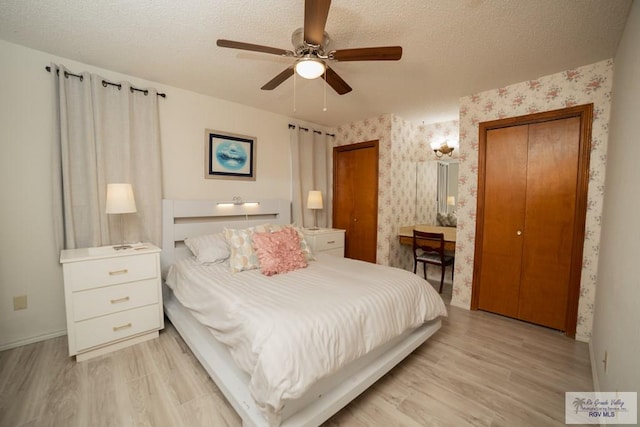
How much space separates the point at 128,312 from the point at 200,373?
85cm

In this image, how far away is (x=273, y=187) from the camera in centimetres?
370

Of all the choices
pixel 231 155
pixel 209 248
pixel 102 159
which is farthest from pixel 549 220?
pixel 102 159

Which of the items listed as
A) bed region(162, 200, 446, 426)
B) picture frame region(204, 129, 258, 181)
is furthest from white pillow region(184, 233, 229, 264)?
picture frame region(204, 129, 258, 181)

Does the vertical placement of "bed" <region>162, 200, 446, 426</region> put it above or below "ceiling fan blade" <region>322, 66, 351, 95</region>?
below

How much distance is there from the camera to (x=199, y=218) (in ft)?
9.84

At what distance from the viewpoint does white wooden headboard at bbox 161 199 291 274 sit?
8.91 feet

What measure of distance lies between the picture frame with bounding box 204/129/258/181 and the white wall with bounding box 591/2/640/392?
333 centimetres

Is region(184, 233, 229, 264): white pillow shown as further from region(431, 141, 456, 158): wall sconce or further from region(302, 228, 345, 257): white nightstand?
region(431, 141, 456, 158): wall sconce

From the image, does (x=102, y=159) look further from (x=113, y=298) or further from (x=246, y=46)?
(x=246, y=46)

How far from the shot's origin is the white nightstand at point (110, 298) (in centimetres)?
189

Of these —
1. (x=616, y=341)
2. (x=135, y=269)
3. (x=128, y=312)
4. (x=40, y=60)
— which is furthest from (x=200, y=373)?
(x=40, y=60)

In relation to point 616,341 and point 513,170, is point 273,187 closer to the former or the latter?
point 513,170

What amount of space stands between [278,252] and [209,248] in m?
0.73

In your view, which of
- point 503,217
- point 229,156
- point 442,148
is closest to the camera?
point 503,217
